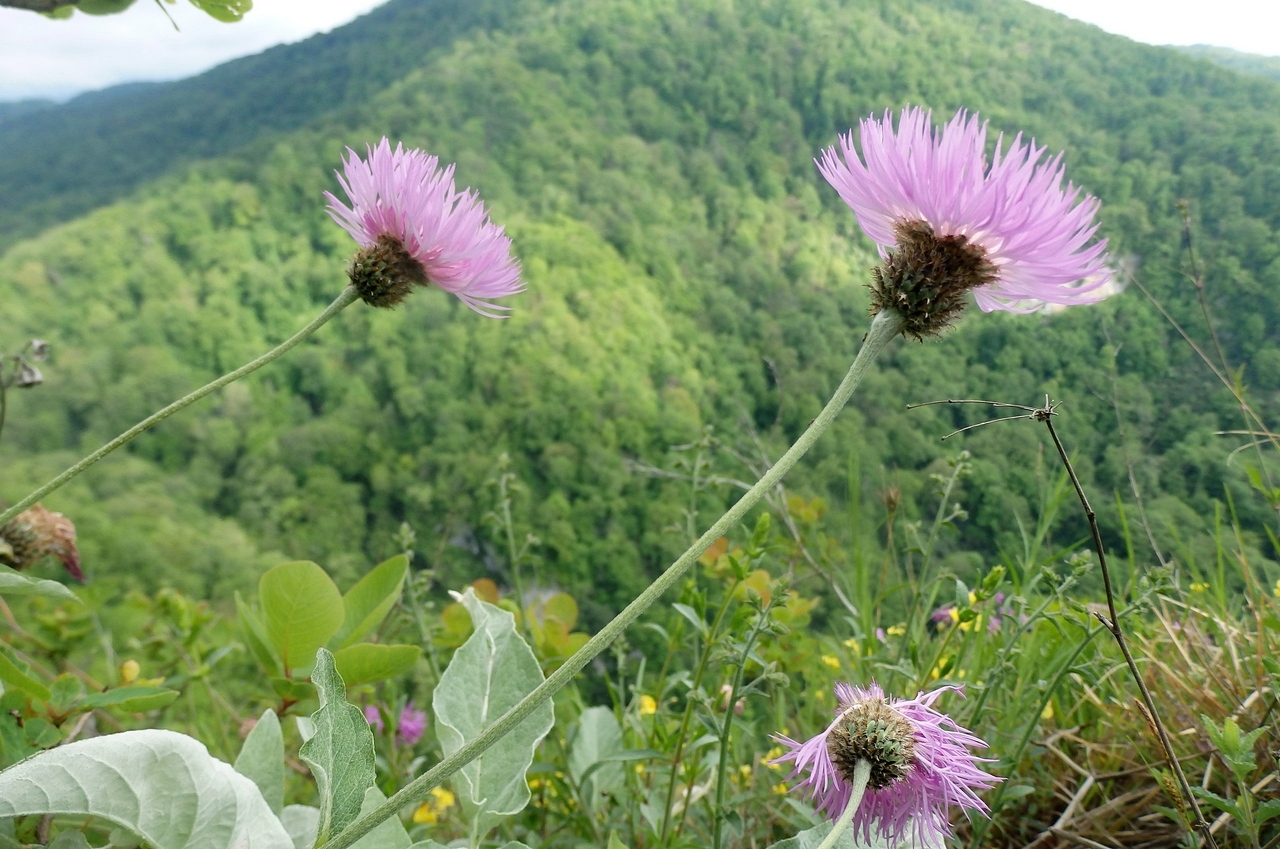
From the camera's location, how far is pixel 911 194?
0.67m

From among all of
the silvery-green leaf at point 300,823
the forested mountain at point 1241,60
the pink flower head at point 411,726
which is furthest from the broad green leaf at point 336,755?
the forested mountain at point 1241,60

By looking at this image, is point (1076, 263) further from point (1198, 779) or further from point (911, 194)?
point (1198, 779)

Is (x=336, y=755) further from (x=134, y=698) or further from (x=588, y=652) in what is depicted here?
(x=134, y=698)

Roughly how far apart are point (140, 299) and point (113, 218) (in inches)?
209

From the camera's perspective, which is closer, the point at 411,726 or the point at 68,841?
the point at 68,841

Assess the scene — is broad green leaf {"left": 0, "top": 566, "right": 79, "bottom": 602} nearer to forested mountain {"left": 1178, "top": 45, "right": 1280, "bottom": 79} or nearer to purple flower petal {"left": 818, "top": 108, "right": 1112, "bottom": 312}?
purple flower petal {"left": 818, "top": 108, "right": 1112, "bottom": 312}

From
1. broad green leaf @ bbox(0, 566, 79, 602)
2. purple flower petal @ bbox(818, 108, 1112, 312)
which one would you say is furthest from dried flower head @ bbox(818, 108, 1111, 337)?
broad green leaf @ bbox(0, 566, 79, 602)

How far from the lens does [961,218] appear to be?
0.66 meters

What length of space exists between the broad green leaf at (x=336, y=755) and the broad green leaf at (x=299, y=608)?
1.03 feet

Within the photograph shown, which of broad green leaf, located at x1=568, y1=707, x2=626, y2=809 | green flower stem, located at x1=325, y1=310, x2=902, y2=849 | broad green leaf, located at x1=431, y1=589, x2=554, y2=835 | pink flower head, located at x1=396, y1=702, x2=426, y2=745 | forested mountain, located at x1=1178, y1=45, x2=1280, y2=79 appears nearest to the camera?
green flower stem, located at x1=325, y1=310, x2=902, y2=849

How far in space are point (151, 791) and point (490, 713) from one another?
31 centimetres

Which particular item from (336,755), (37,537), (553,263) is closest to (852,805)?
(336,755)

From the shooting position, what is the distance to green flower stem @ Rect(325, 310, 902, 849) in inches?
16.1

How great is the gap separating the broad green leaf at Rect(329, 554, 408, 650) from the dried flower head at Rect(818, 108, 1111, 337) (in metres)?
0.68
